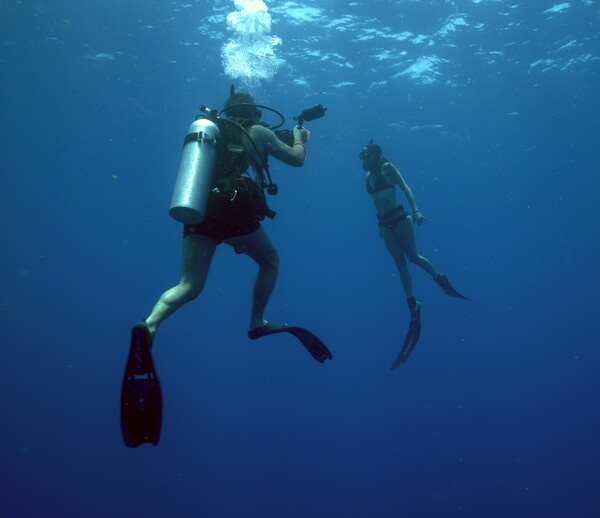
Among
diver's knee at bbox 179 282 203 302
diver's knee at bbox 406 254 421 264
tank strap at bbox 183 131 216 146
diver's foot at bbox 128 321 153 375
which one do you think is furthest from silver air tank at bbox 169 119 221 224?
diver's knee at bbox 406 254 421 264

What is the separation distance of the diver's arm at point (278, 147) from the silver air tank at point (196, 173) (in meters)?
0.41

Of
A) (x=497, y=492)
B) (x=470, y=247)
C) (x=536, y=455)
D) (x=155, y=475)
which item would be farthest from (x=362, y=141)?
(x=470, y=247)

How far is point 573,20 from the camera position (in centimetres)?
1762

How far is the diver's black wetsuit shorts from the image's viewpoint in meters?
3.90

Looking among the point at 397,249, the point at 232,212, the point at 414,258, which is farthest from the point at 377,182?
the point at 232,212

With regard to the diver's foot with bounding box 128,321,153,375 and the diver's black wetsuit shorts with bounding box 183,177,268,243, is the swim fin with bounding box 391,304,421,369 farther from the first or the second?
the diver's foot with bounding box 128,321,153,375

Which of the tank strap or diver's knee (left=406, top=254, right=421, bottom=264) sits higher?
diver's knee (left=406, top=254, right=421, bottom=264)

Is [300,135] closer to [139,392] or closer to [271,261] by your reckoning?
[271,261]

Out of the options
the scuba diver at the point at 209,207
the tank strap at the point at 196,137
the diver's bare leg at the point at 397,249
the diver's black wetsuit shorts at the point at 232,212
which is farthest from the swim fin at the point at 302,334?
the diver's bare leg at the point at 397,249

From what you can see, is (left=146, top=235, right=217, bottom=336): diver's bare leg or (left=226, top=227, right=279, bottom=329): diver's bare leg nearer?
(left=146, top=235, right=217, bottom=336): diver's bare leg

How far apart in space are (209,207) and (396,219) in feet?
22.0

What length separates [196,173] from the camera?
3697 mm

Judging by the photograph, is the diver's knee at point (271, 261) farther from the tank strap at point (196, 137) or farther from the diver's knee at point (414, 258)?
the diver's knee at point (414, 258)

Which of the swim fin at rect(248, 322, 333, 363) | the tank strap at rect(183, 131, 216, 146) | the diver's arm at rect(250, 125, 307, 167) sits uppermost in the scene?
→ the diver's arm at rect(250, 125, 307, 167)
